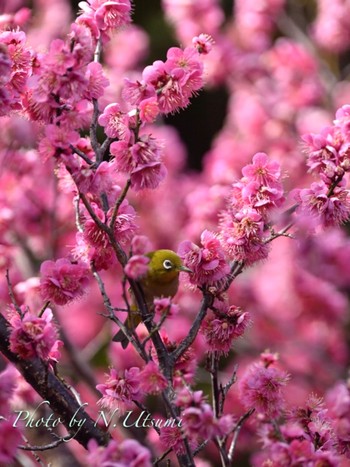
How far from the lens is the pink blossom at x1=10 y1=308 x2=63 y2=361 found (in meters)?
1.42

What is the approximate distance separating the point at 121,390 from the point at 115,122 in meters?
0.57

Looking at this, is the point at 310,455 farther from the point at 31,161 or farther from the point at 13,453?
the point at 31,161

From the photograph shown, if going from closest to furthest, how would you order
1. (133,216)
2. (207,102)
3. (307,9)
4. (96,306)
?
(133,216) < (96,306) < (307,9) < (207,102)

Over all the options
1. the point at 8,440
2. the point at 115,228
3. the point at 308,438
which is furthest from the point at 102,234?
the point at 308,438

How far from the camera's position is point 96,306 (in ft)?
17.6

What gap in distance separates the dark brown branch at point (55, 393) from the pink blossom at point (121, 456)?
0.92 feet

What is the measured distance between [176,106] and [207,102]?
21.7 ft

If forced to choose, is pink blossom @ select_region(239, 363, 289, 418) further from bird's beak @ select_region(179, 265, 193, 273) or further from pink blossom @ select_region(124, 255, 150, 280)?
pink blossom @ select_region(124, 255, 150, 280)

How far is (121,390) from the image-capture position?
1491 mm

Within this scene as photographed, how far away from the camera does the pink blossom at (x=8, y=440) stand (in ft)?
4.13

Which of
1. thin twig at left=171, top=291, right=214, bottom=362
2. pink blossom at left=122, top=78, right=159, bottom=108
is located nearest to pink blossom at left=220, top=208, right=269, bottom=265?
thin twig at left=171, top=291, right=214, bottom=362

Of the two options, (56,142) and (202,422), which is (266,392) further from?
(56,142)

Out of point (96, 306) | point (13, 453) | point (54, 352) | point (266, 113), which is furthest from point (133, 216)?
point (96, 306)

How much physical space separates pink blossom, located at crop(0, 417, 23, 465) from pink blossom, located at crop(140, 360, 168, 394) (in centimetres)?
25
